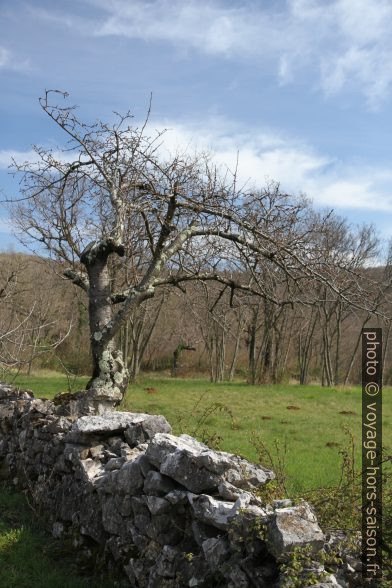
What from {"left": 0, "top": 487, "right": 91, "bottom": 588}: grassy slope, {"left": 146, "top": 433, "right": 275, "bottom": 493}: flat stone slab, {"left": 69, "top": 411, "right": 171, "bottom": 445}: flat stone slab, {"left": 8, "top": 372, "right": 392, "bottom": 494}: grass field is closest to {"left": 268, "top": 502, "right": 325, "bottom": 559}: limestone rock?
{"left": 146, "top": 433, "right": 275, "bottom": 493}: flat stone slab

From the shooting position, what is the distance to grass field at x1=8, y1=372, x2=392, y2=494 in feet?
31.0

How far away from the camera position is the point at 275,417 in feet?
51.0

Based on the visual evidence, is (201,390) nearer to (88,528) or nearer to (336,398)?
(336,398)

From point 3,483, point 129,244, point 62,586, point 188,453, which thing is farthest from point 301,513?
point 129,244

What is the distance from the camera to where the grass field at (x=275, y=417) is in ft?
31.0

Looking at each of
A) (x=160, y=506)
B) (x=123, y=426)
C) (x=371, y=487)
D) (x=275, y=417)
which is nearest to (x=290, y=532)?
(x=371, y=487)

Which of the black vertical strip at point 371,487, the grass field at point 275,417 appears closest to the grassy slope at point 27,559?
the grass field at point 275,417

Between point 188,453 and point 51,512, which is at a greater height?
point 188,453

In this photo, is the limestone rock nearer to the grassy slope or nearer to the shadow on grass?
the shadow on grass

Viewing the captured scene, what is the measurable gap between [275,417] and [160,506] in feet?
38.1

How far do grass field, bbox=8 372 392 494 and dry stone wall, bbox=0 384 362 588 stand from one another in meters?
1.50

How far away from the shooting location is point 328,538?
3.63 m

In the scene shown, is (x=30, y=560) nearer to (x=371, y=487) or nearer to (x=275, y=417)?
(x=371, y=487)

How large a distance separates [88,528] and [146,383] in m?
20.3
